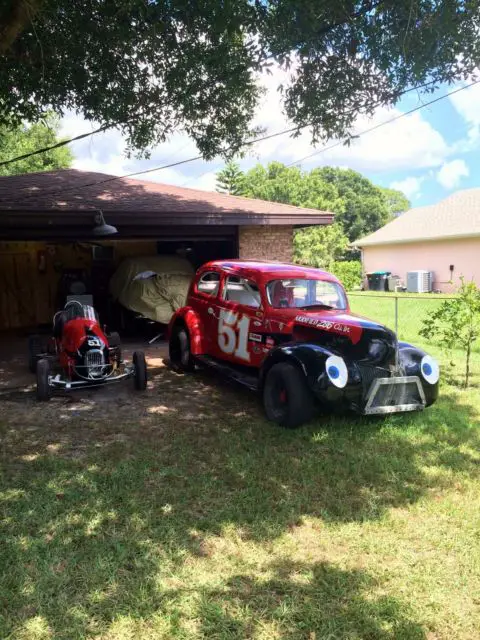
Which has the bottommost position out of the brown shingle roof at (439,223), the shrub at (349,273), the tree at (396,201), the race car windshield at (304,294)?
the race car windshield at (304,294)

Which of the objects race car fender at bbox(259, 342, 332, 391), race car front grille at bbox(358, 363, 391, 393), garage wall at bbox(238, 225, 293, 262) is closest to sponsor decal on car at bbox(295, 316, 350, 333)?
race car fender at bbox(259, 342, 332, 391)

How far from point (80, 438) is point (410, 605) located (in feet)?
12.5

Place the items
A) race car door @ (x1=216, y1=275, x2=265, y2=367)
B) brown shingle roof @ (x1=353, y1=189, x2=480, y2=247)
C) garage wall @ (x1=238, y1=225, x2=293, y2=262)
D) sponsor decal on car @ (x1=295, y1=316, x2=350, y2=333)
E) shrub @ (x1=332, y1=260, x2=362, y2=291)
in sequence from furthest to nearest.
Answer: shrub @ (x1=332, y1=260, x2=362, y2=291) → brown shingle roof @ (x1=353, y1=189, x2=480, y2=247) → garage wall @ (x1=238, y1=225, x2=293, y2=262) → race car door @ (x1=216, y1=275, x2=265, y2=367) → sponsor decal on car @ (x1=295, y1=316, x2=350, y2=333)

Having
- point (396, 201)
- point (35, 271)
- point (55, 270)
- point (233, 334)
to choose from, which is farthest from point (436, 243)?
point (396, 201)

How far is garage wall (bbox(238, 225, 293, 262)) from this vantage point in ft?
38.2

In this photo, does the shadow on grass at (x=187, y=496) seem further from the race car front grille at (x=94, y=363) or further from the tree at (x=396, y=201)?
the tree at (x=396, y=201)

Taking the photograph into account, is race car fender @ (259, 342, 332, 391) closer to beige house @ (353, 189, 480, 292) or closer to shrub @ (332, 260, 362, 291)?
beige house @ (353, 189, 480, 292)

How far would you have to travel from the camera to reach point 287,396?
18.1 ft

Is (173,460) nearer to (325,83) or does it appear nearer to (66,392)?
(66,392)

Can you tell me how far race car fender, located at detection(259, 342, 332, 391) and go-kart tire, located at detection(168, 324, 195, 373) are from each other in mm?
2519

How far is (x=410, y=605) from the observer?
9.21ft

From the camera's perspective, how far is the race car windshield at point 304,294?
6750 millimetres

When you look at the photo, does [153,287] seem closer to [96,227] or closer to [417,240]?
[96,227]

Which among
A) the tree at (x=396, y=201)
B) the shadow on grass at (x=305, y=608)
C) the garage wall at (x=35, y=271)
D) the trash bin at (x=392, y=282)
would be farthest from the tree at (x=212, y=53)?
the tree at (x=396, y=201)
